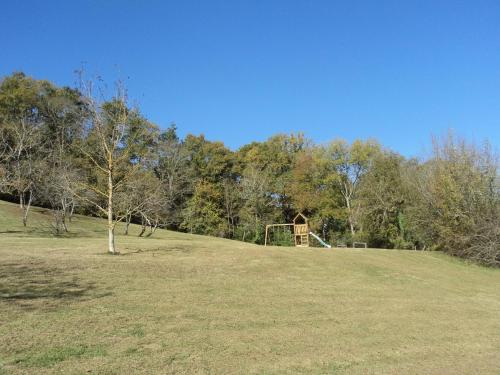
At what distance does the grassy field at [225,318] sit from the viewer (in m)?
6.96

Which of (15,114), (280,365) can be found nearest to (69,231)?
(15,114)

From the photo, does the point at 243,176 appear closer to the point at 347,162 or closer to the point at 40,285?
the point at 347,162

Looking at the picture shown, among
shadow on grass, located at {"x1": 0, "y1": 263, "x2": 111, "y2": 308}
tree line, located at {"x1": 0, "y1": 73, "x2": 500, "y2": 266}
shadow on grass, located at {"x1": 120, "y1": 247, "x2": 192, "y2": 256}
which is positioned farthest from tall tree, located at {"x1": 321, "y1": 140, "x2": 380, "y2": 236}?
shadow on grass, located at {"x1": 0, "y1": 263, "x2": 111, "y2": 308}

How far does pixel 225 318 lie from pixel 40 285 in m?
4.76

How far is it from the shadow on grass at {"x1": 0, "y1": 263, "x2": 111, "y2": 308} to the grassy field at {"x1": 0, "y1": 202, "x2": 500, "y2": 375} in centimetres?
4

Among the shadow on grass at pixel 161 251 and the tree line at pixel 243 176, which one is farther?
the tree line at pixel 243 176

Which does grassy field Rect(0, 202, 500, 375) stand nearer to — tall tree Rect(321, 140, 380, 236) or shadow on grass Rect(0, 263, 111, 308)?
shadow on grass Rect(0, 263, 111, 308)

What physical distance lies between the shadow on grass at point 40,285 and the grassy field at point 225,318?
1.5 inches

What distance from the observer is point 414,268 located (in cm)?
2339

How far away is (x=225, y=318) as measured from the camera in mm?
9695

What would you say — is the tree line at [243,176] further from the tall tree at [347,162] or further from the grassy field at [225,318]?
the grassy field at [225,318]

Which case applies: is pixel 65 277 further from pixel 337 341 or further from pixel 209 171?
pixel 209 171

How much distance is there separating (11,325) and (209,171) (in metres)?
49.8

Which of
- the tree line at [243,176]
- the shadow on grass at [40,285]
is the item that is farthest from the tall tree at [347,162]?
the shadow on grass at [40,285]
